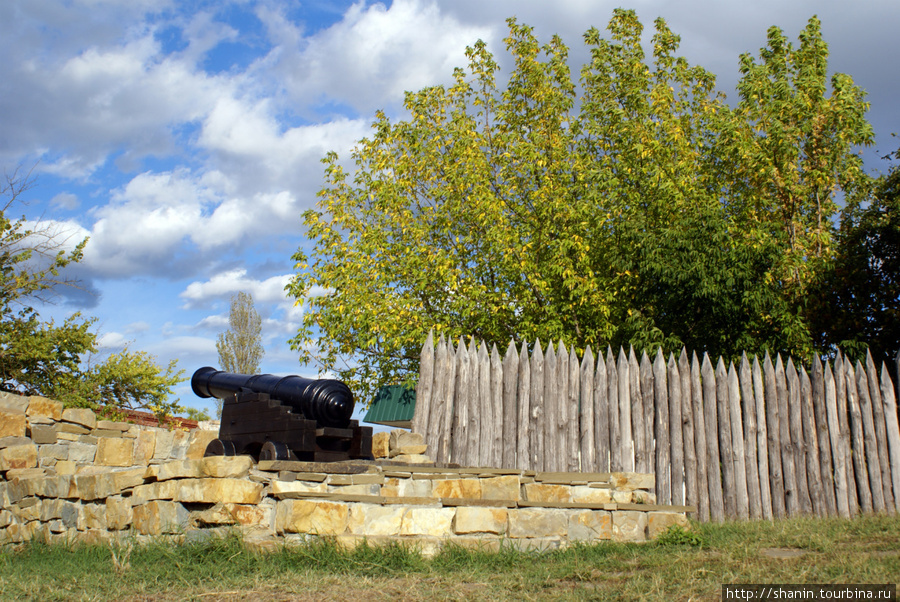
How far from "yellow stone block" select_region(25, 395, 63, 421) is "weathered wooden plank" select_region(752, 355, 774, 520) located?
8.37 meters

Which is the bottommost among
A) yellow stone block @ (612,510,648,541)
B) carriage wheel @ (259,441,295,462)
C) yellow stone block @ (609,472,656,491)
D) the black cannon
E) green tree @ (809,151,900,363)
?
yellow stone block @ (612,510,648,541)

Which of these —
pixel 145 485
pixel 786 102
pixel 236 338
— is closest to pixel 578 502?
pixel 145 485

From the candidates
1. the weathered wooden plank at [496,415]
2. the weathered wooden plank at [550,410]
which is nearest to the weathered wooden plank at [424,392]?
the weathered wooden plank at [496,415]

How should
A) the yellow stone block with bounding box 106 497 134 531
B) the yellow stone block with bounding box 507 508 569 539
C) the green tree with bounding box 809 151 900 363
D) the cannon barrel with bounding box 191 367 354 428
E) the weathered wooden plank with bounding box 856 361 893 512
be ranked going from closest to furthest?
the yellow stone block with bounding box 507 508 569 539 → the yellow stone block with bounding box 106 497 134 531 → the cannon barrel with bounding box 191 367 354 428 → the weathered wooden plank with bounding box 856 361 893 512 → the green tree with bounding box 809 151 900 363

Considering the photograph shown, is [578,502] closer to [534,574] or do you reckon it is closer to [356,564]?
[534,574]

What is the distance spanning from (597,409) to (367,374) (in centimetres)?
700

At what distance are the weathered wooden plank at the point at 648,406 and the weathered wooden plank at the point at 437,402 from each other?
216 cm

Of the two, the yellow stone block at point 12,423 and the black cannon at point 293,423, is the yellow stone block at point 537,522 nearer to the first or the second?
the black cannon at point 293,423

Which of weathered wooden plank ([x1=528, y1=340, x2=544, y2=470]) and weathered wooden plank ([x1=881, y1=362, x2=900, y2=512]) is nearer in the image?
weathered wooden plank ([x1=528, y1=340, x2=544, y2=470])

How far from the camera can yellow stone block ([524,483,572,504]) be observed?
6.10 metres

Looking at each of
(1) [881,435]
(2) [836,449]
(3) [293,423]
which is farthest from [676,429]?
(3) [293,423]

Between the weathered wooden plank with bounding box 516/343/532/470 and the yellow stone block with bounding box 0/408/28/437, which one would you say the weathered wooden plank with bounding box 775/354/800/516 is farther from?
the yellow stone block with bounding box 0/408/28/437

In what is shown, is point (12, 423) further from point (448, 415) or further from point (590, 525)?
point (590, 525)

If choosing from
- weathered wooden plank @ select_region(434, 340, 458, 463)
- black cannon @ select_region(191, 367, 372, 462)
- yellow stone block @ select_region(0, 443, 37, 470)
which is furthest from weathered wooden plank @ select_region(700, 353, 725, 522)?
yellow stone block @ select_region(0, 443, 37, 470)
